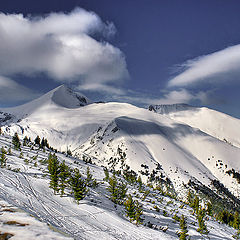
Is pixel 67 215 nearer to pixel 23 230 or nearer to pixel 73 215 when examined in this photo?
pixel 73 215

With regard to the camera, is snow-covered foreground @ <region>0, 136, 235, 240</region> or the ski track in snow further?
snow-covered foreground @ <region>0, 136, 235, 240</region>

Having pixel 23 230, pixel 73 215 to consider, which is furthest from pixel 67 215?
pixel 23 230

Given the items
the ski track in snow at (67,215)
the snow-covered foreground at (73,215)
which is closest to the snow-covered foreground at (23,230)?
the snow-covered foreground at (73,215)

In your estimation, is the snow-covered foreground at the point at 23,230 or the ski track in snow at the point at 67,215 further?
the ski track in snow at the point at 67,215

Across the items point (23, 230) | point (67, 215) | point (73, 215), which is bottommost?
point (73, 215)

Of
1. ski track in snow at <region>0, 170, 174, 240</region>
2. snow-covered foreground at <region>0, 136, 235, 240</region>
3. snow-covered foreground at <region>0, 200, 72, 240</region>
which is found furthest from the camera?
snow-covered foreground at <region>0, 136, 235, 240</region>

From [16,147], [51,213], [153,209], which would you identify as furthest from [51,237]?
[16,147]

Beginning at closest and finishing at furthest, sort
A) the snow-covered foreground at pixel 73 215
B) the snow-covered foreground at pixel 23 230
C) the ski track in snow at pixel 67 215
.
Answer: the snow-covered foreground at pixel 23 230, the ski track in snow at pixel 67 215, the snow-covered foreground at pixel 73 215

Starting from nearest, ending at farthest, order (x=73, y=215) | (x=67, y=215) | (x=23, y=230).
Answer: (x=23, y=230) → (x=67, y=215) → (x=73, y=215)

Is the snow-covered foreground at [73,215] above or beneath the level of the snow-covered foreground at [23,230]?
beneath

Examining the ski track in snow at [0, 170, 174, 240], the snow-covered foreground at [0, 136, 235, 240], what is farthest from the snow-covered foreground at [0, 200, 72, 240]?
the ski track in snow at [0, 170, 174, 240]

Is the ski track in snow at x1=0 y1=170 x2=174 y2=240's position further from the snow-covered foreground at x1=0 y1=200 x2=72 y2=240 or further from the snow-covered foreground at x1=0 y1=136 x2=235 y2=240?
the snow-covered foreground at x1=0 y1=200 x2=72 y2=240

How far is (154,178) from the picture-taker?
192 metres

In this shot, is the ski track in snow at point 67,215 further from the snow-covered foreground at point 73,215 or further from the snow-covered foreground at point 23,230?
Answer: the snow-covered foreground at point 23,230
